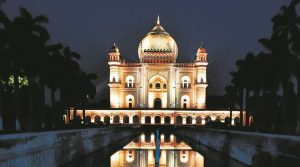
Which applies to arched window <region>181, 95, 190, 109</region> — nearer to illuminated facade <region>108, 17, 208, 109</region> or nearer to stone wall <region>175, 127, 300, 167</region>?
illuminated facade <region>108, 17, 208, 109</region>

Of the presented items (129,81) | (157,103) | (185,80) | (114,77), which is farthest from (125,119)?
(185,80)

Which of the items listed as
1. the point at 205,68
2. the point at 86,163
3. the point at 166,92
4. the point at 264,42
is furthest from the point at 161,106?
the point at 86,163

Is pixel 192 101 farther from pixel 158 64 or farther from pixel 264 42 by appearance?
pixel 264 42

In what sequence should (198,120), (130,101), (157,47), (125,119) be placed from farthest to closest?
(157,47) < (130,101) < (125,119) < (198,120)

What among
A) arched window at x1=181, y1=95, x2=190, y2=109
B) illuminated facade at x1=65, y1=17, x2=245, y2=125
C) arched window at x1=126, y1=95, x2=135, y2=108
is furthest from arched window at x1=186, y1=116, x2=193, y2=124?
arched window at x1=126, y1=95, x2=135, y2=108

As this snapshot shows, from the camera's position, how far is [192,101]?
343 feet

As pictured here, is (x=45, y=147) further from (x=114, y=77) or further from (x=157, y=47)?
(x=157, y=47)

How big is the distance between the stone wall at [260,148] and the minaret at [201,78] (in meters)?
70.9

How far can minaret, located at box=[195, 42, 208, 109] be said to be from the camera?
10312 centimetres

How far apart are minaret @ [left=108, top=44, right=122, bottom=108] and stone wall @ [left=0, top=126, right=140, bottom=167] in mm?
71547

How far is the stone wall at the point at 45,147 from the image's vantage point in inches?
539

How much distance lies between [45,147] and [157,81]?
88.1 metres

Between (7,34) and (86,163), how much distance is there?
18885mm

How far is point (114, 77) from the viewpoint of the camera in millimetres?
104312
